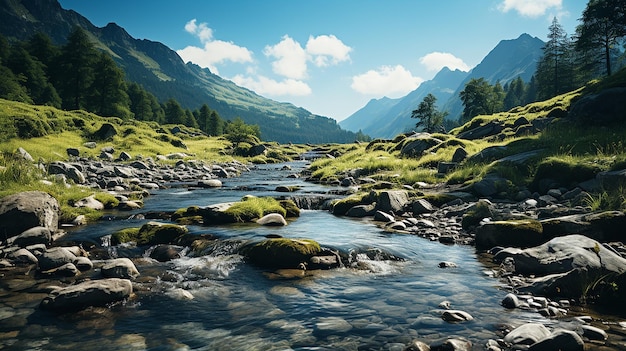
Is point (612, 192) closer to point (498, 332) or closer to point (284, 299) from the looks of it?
point (498, 332)

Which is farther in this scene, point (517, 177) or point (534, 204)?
point (517, 177)

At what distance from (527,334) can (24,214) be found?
45.6 feet

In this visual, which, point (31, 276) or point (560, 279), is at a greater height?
point (560, 279)

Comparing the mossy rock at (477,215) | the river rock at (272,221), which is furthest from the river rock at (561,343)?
the river rock at (272,221)

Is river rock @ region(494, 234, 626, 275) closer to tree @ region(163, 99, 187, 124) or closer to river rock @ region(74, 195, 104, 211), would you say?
river rock @ region(74, 195, 104, 211)

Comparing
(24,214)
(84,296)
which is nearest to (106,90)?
(24,214)

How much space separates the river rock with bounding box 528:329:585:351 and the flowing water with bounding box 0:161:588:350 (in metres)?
0.79

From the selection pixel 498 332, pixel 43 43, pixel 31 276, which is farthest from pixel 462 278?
pixel 43 43

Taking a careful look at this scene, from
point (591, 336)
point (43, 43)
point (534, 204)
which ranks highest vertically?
point (43, 43)

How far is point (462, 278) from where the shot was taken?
27.2 feet

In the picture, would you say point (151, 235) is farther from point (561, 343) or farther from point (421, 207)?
point (421, 207)

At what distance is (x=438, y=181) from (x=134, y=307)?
21142 mm

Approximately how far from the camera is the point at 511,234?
10445 millimetres

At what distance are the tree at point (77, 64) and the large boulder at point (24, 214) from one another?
6711 centimetres
